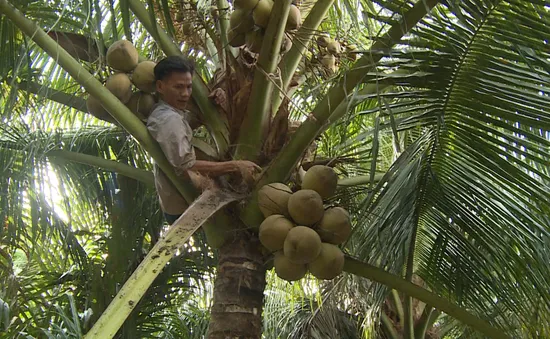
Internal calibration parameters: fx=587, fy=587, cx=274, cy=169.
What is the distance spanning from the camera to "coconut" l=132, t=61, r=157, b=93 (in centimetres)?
225

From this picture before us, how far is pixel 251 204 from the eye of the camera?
2.08m

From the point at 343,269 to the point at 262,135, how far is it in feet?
1.94

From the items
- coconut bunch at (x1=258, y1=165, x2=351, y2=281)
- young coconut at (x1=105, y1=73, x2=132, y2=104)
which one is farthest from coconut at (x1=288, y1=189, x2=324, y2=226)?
young coconut at (x1=105, y1=73, x2=132, y2=104)

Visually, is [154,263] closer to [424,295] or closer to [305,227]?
[305,227]

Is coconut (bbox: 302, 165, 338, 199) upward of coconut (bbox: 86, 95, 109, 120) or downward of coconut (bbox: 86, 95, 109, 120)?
downward

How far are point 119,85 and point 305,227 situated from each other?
33.6 inches

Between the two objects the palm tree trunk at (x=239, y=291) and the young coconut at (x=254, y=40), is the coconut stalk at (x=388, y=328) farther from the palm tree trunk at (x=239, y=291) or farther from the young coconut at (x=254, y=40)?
the young coconut at (x=254, y=40)

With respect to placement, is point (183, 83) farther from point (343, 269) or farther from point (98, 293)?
point (98, 293)

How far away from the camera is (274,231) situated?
192 cm

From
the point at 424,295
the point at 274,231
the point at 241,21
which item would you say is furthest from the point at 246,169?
the point at 424,295

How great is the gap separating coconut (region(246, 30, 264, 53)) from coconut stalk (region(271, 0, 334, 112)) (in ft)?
0.46

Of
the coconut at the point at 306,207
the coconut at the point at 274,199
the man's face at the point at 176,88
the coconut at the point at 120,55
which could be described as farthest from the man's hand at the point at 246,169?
the coconut at the point at 120,55

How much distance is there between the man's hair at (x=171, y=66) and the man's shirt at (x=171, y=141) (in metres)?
0.11

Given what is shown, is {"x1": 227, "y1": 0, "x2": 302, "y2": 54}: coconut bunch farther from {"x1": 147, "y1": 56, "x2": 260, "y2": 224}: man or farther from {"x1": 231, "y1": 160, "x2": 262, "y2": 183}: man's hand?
{"x1": 231, "y1": 160, "x2": 262, "y2": 183}: man's hand
